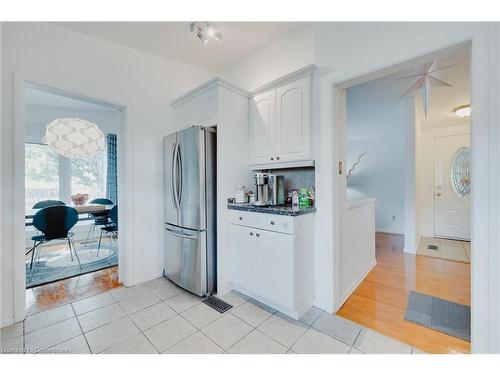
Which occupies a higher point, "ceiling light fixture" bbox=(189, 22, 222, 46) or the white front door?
"ceiling light fixture" bbox=(189, 22, 222, 46)

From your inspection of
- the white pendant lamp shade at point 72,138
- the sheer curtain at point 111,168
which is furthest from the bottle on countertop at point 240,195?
the sheer curtain at point 111,168

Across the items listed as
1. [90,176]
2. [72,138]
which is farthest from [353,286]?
[90,176]

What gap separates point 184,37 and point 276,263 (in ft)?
8.35

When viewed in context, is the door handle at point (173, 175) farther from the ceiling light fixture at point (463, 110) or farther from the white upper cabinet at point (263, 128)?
the ceiling light fixture at point (463, 110)

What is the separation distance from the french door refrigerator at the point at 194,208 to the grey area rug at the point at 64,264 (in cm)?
140

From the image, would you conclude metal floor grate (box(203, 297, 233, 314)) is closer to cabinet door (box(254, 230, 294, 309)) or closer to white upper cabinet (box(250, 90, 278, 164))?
cabinet door (box(254, 230, 294, 309))

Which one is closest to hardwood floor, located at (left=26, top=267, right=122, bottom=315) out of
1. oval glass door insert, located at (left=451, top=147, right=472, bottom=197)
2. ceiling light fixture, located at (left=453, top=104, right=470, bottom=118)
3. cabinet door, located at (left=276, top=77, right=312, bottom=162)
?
cabinet door, located at (left=276, top=77, right=312, bottom=162)

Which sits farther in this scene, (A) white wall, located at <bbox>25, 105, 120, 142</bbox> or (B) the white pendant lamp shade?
(A) white wall, located at <bbox>25, 105, 120, 142</bbox>

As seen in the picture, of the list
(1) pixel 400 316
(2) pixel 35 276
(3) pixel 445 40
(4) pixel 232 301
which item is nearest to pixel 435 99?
Result: (3) pixel 445 40

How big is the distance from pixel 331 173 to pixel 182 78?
2.33 metres

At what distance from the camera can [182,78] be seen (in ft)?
9.31

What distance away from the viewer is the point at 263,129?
2240 millimetres

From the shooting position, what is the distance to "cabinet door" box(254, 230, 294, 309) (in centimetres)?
171

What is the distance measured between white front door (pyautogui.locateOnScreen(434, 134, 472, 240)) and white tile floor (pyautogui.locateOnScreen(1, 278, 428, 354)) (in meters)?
4.21
